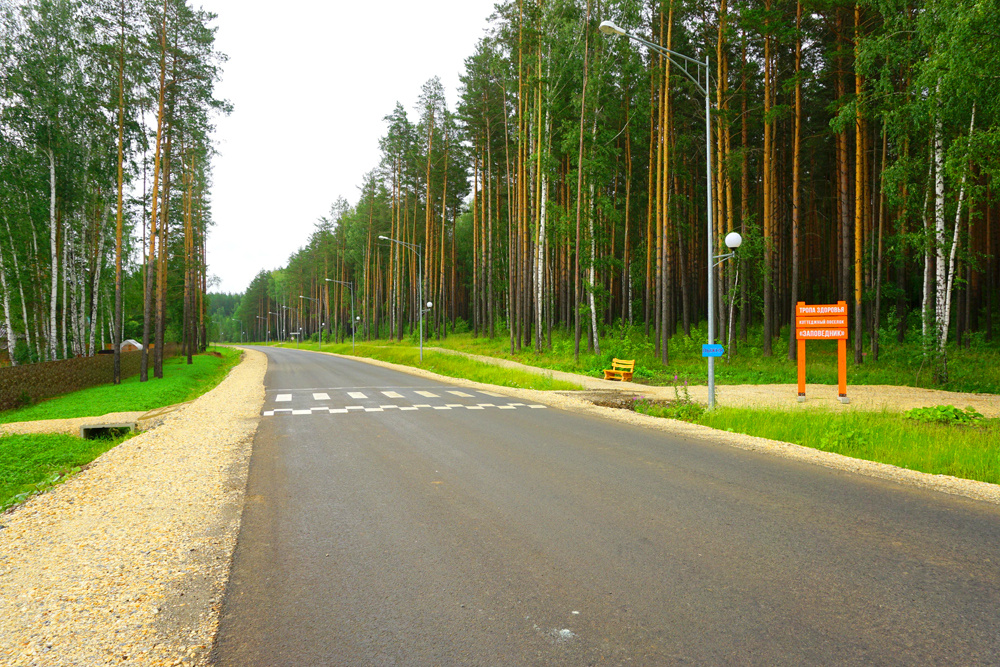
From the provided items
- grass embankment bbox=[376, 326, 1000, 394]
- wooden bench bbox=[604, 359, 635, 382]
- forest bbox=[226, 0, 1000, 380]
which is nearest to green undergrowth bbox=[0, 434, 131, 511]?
forest bbox=[226, 0, 1000, 380]

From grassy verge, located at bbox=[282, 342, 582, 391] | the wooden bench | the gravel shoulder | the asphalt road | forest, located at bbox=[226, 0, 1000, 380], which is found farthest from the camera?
Answer: the wooden bench

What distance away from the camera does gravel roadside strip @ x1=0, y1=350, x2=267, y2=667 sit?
279 centimetres

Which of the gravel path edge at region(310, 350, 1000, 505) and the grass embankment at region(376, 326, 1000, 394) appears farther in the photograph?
the grass embankment at region(376, 326, 1000, 394)

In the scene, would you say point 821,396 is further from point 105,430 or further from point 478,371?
point 105,430

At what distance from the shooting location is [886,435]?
823cm

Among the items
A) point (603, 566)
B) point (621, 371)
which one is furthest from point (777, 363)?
point (603, 566)

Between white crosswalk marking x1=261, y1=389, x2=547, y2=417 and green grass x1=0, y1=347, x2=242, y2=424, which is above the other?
white crosswalk marking x1=261, y1=389, x2=547, y2=417

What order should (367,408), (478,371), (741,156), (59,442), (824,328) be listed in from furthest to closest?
1. (478,371)
2. (741,156)
3. (824,328)
4. (367,408)
5. (59,442)

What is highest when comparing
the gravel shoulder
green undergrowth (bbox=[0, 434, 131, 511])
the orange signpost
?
the orange signpost

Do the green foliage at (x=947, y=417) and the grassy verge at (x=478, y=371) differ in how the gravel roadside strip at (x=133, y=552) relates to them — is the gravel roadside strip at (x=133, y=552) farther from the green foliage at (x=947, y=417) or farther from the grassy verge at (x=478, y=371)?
the grassy verge at (x=478, y=371)

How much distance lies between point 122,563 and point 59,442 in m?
7.42

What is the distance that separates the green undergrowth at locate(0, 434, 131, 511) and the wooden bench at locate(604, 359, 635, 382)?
1502 cm

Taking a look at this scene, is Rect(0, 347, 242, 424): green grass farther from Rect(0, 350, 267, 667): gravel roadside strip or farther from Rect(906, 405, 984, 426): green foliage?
Rect(906, 405, 984, 426): green foliage

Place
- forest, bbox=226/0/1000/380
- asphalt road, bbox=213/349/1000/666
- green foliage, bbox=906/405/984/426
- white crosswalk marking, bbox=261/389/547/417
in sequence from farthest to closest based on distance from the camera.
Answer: forest, bbox=226/0/1000/380, white crosswalk marking, bbox=261/389/547/417, green foliage, bbox=906/405/984/426, asphalt road, bbox=213/349/1000/666
